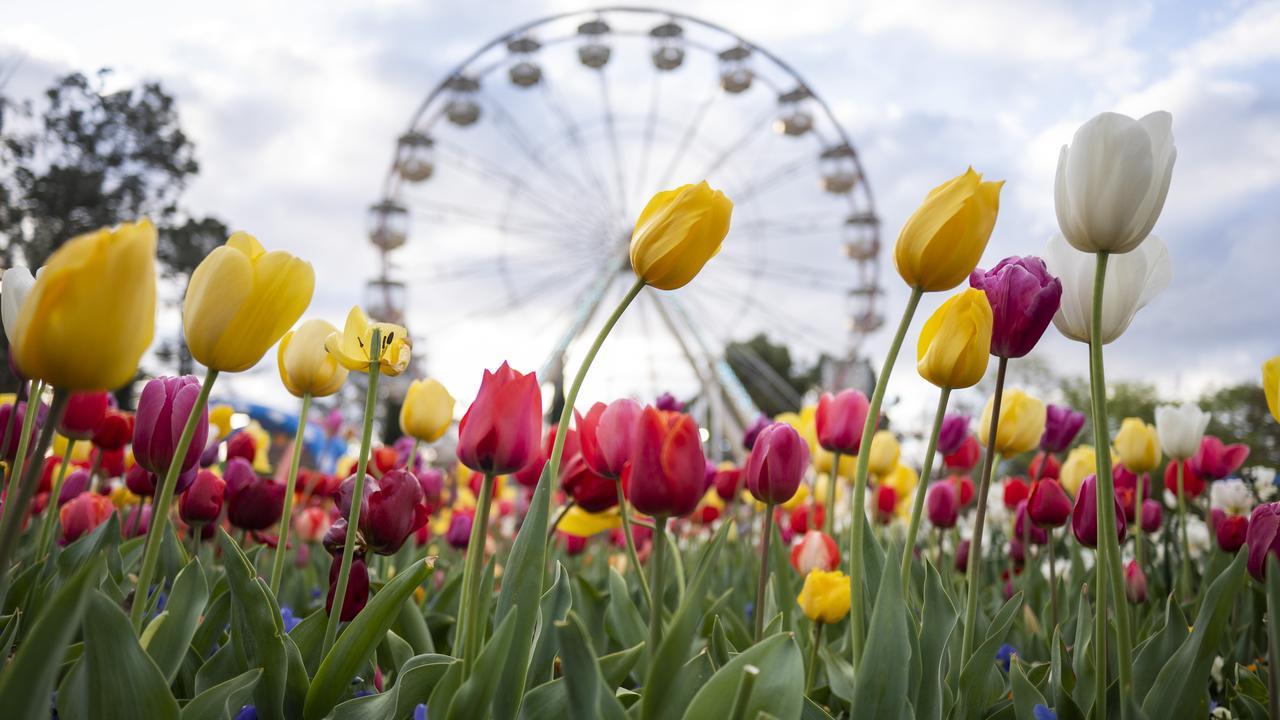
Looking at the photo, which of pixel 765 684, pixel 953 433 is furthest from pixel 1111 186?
pixel 953 433

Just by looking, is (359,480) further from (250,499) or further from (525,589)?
(250,499)

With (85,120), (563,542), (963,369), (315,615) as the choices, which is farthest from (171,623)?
(85,120)

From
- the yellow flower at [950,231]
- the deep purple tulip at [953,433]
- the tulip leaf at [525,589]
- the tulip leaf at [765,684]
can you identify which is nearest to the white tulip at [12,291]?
the tulip leaf at [525,589]

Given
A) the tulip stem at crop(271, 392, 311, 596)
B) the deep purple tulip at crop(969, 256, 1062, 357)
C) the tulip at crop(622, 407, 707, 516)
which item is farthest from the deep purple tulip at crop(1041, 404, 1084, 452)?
the tulip stem at crop(271, 392, 311, 596)

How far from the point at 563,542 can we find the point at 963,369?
219 centimetres

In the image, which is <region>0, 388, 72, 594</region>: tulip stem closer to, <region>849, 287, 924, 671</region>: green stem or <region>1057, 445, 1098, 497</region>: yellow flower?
<region>849, 287, 924, 671</region>: green stem

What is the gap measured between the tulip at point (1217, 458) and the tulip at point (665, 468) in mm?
1609

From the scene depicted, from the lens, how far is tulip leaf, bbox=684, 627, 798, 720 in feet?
2.06

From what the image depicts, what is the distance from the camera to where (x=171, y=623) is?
82cm

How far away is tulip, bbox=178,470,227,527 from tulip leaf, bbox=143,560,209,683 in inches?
12.8

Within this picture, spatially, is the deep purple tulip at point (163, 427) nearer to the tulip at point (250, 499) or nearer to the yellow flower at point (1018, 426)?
the tulip at point (250, 499)

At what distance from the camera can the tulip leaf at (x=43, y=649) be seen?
17.8 inches

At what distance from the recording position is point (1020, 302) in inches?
32.3

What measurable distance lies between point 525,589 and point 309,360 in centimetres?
46
